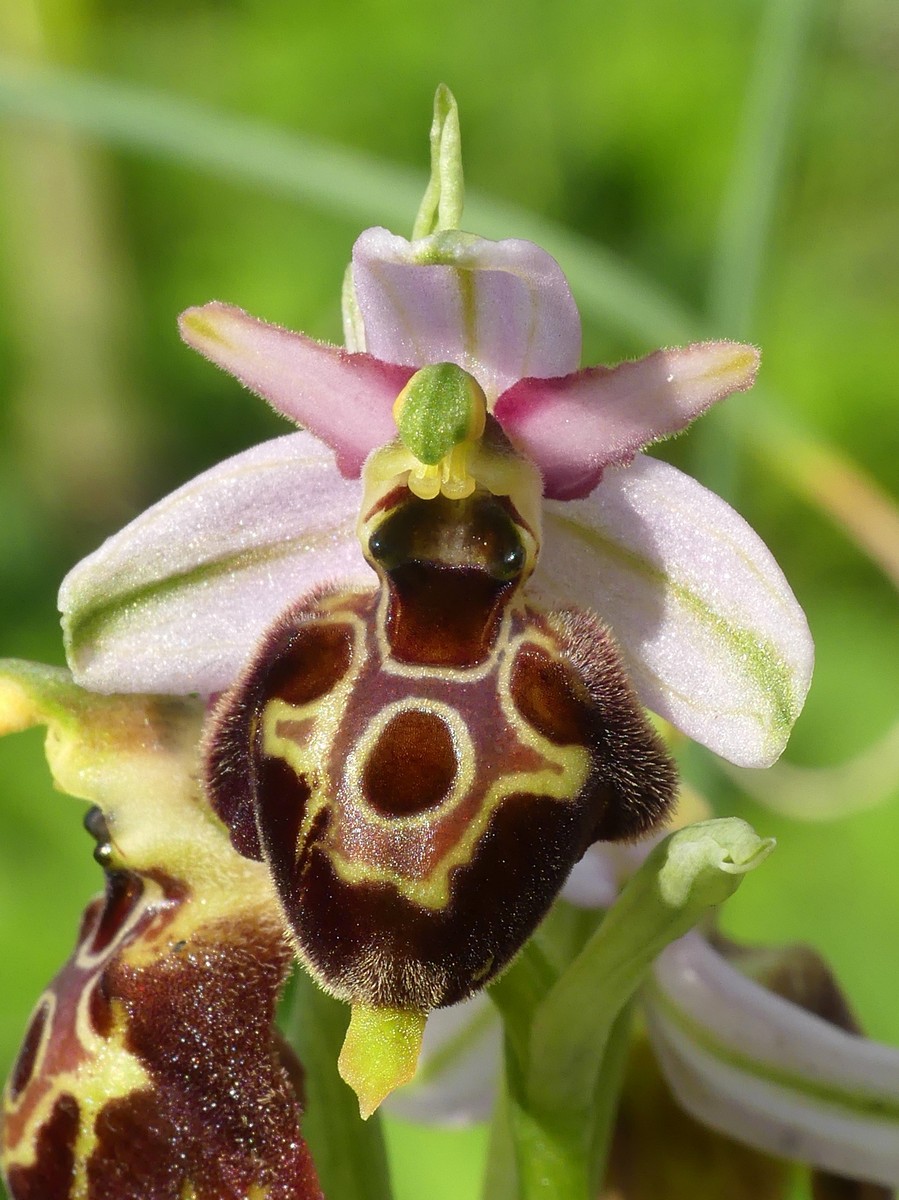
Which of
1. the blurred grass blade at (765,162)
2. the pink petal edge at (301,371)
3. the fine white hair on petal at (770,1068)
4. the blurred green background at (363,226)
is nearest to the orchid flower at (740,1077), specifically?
the fine white hair on petal at (770,1068)

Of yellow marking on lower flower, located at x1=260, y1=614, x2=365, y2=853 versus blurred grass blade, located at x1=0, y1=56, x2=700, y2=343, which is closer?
yellow marking on lower flower, located at x1=260, y1=614, x2=365, y2=853

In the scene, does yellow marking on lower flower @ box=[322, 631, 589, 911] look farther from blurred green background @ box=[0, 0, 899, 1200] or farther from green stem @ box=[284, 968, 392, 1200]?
blurred green background @ box=[0, 0, 899, 1200]

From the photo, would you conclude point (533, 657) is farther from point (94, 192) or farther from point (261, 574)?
point (94, 192)

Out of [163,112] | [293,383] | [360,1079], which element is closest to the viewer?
[360,1079]

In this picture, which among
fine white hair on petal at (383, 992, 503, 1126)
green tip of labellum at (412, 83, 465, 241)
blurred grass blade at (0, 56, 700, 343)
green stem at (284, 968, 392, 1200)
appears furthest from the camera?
blurred grass blade at (0, 56, 700, 343)

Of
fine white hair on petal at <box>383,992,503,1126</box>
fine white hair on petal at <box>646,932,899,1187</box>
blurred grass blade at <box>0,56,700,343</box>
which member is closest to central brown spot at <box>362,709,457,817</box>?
fine white hair on petal at <box>646,932,899,1187</box>

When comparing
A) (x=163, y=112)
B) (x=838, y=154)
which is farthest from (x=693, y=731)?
(x=838, y=154)

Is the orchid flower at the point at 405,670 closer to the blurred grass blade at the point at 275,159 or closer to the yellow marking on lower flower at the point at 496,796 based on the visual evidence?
the yellow marking on lower flower at the point at 496,796
